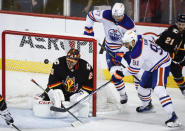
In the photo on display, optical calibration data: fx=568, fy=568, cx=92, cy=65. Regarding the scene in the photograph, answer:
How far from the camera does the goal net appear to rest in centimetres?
511

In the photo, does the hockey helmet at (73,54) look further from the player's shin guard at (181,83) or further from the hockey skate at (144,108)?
the player's shin guard at (181,83)

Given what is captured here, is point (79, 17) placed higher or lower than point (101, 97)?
higher

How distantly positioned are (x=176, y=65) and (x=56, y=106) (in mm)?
1495

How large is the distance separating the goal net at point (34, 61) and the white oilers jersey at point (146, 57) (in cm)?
44

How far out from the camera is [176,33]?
557cm

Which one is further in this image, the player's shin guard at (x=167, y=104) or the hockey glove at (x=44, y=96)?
the hockey glove at (x=44, y=96)

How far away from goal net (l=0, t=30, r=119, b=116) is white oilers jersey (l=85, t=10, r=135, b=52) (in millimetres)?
393

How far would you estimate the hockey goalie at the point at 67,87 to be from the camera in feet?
16.5

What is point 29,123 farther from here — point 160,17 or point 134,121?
point 160,17

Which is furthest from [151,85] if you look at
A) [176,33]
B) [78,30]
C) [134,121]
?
[78,30]

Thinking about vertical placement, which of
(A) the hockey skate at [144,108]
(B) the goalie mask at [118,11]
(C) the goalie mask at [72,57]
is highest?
(B) the goalie mask at [118,11]

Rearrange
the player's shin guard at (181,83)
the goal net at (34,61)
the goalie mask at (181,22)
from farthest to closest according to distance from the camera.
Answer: the player's shin guard at (181,83), the goalie mask at (181,22), the goal net at (34,61)

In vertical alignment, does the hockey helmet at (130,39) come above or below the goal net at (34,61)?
above

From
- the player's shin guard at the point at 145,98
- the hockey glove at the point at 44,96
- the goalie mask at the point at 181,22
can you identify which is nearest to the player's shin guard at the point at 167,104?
the player's shin guard at the point at 145,98
